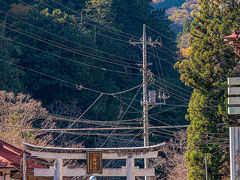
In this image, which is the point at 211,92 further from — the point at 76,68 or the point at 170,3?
the point at 170,3

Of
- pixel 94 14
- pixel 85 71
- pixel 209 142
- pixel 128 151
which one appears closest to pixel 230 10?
pixel 209 142

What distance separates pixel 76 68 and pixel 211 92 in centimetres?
2363

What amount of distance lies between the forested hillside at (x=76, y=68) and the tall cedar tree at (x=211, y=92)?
52.7ft

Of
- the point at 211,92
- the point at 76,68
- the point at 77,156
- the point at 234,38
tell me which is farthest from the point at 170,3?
the point at 234,38

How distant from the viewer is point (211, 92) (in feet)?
103

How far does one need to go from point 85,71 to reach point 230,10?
2357 cm

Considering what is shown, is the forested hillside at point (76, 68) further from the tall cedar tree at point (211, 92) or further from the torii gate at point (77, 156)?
the torii gate at point (77, 156)

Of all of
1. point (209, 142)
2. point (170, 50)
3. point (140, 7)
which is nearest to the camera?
point (209, 142)

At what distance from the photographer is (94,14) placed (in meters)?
59.1

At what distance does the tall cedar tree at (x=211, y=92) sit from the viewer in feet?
102

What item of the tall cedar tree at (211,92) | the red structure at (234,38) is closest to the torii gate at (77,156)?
the tall cedar tree at (211,92)

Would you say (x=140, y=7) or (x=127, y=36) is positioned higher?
(x=140, y=7)

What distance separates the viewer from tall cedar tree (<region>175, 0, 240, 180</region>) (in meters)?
30.9

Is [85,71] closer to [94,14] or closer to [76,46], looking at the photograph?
[76,46]
